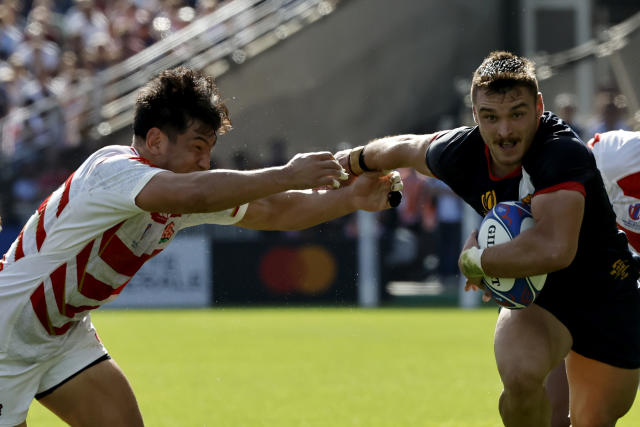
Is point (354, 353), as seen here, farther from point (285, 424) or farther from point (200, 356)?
point (285, 424)

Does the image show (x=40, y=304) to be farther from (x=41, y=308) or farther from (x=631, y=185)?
(x=631, y=185)

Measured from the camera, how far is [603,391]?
4.77m

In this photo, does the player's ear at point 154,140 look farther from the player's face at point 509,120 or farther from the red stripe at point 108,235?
the player's face at point 509,120

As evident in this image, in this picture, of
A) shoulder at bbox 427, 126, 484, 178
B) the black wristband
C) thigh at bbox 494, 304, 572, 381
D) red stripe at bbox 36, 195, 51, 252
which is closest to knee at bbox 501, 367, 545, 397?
thigh at bbox 494, 304, 572, 381

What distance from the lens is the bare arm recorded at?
4.38 meters

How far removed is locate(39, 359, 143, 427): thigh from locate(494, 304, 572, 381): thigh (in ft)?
5.26

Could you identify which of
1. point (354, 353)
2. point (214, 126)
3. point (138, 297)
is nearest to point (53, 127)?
point (138, 297)

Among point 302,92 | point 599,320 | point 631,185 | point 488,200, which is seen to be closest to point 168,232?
point 488,200

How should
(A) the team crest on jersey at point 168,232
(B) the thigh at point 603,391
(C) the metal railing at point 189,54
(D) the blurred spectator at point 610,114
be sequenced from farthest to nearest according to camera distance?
(C) the metal railing at point 189,54 → (D) the blurred spectator at point 610,114 → (B) the thigh at point 603,391 → (A) the team crest on jersey at point 168,232

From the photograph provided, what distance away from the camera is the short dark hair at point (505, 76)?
14.9 ft

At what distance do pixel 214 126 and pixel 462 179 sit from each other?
1.21 meters

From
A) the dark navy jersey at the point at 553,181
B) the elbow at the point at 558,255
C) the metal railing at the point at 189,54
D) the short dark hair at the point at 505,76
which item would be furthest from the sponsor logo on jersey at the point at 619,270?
the metal railing at the point at 189,54

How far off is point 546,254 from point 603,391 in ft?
2.70

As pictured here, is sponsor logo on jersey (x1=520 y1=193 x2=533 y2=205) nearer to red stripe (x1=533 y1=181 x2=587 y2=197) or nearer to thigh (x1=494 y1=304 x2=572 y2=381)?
red stripe (x1=533 y1=181 x2=587 y2=197)
